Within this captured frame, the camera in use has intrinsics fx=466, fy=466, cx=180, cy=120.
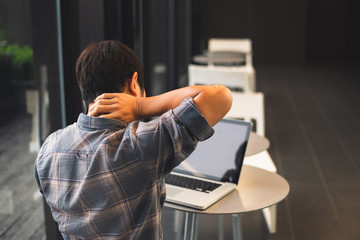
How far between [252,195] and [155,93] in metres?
3.25

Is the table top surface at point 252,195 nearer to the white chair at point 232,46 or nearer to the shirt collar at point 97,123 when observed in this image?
the shirt collar at point 97,123

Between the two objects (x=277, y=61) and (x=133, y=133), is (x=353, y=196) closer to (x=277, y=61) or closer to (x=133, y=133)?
(x=133, y=133)

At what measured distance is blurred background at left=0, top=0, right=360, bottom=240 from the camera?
1.76m

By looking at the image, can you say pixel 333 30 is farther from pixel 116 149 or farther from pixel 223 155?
pixel 116 149

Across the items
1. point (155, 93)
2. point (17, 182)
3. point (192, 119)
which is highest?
point (192, 119)

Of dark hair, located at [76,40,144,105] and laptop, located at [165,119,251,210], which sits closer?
dark hair, located at [76,40,144,105]

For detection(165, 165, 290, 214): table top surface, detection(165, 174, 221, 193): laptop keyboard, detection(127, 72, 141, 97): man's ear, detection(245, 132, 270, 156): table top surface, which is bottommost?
detection(165, 165, 290, 214): table top surface

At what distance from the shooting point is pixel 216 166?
193 centimetres

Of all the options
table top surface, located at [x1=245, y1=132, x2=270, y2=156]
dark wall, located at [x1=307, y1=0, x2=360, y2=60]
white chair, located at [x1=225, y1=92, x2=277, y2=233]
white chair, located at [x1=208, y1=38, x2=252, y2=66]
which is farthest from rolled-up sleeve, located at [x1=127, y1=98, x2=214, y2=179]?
dark wall, located at [x1=307, y1=0, x2=360, y2=60]

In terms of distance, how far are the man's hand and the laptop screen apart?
2.49ft

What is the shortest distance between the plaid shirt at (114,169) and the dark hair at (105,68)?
8 cm

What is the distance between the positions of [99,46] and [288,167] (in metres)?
3.34

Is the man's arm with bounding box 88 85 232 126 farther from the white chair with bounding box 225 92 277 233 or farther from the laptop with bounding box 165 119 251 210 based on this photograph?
the white chair with bounding box 225 92 277 233

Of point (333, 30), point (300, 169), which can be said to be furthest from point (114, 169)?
point (333, 30)
